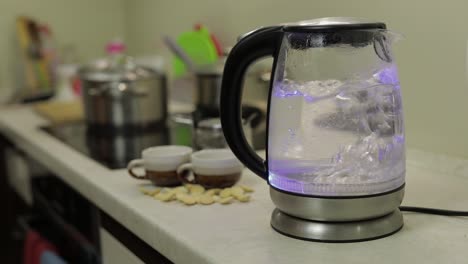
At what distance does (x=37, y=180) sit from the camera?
5.59 ft

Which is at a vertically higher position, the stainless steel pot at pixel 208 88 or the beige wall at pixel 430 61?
the beige wall at pixel 430 61

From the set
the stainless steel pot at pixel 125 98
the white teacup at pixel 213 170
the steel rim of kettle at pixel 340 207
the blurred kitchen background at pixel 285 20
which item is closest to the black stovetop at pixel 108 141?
the stainless steel pot at pixel 125 98

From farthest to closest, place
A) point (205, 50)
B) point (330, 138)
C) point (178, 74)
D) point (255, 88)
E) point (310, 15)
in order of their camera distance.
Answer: point (178, 74) < point (205, 50) < point (255, 88) < point (310, 15) < point (330, 138)

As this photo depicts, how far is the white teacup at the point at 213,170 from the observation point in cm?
105

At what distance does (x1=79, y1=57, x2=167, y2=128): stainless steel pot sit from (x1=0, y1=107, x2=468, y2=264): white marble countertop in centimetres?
36

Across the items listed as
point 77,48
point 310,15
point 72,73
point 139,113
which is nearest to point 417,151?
point 310,15

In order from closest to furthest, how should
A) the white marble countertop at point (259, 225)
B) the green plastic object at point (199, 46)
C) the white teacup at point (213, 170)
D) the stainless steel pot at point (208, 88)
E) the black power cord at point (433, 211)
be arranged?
the white marble countertop at point (259, 225)
the black power cord at point (433, 211)
the white teacup at point (213, 170)
the stainless steel pot at point (208, 88)
the green plastic object at point (199, 46)

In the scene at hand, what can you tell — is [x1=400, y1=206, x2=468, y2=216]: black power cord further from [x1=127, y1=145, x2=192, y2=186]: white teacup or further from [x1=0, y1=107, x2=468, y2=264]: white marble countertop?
[x1=127, y1=145, x2=192, y2=186]: white teacup

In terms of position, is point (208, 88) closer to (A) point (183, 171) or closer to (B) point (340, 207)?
(A) point (183, 171)

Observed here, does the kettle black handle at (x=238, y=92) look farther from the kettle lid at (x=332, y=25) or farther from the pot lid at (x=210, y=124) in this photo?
the pot lid at (x=210, y=124)

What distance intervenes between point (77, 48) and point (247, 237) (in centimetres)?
192

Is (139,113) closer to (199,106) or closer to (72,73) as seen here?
(199,106)

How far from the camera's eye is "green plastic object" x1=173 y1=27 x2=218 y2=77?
72.4 inches

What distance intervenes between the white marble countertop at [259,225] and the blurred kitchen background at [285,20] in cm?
8
